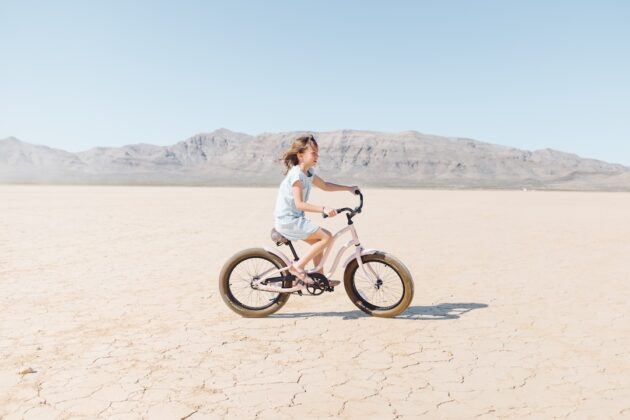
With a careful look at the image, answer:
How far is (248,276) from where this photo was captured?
616 centimetres

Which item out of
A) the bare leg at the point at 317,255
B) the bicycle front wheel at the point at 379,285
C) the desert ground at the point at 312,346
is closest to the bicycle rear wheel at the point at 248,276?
the desert ground at the point at 312,346

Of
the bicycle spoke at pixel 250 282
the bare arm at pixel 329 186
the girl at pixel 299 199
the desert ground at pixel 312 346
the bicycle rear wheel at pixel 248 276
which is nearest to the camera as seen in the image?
the desert ground at pixel 312 346

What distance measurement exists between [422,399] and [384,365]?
683mm

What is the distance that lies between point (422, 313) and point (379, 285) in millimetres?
802

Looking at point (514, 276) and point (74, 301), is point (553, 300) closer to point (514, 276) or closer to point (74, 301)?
point (514, 276)

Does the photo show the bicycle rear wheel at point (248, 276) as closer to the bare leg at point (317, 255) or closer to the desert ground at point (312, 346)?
the desert ground at point (312, 346)

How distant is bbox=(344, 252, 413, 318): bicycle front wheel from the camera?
5.61m

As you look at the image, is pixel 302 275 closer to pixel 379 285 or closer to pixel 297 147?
pixel 379 285

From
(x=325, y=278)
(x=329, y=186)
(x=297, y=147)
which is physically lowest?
(x=325, y=278)

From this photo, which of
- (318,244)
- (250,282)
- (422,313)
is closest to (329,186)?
(318,244)

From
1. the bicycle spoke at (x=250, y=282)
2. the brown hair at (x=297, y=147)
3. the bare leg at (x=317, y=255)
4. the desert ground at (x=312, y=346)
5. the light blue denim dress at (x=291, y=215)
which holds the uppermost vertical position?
the brown hair at (x=297, y=147)

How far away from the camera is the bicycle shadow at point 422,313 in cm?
596

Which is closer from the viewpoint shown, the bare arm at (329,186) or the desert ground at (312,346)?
the desert ground at (312,346)

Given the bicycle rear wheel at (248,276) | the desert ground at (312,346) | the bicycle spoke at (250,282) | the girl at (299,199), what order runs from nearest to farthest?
the desert ground at (312,346) → the girl at (299,199) → the bicycle rear wheel at (248,276) → the bicycle spoke at (250,282)
